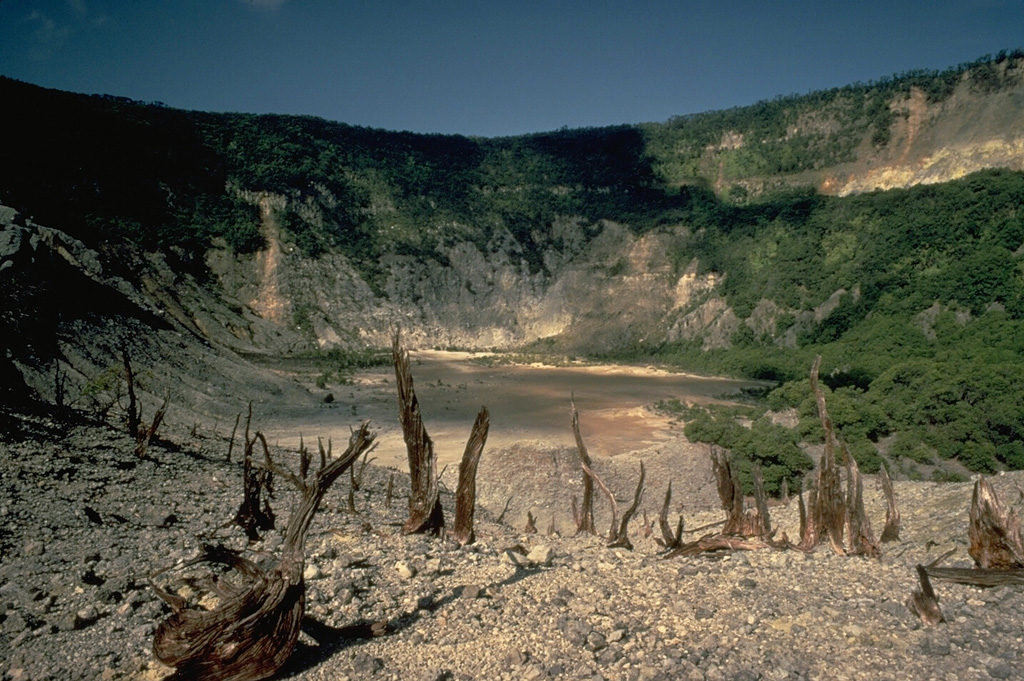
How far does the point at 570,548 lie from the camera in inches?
272

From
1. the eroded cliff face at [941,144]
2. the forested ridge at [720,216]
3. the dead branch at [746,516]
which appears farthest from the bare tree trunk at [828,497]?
the eroded cliff face at [941,144]

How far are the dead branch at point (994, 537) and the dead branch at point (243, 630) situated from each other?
18.2ft

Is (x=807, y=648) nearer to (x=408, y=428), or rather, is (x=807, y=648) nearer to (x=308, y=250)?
(x=408, y=428)

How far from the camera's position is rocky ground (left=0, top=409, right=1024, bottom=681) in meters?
3.80

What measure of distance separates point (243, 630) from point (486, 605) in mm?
1798

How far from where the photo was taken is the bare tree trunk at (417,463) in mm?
6074

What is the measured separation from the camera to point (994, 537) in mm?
5215

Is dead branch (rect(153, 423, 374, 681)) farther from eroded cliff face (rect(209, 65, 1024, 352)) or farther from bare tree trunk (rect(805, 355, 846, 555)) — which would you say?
eroded cliff face (rect(209, 65, 1024, 352))

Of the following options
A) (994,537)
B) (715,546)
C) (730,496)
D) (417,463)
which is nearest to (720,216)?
(730,496)

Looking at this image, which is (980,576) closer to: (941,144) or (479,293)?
(479,293)

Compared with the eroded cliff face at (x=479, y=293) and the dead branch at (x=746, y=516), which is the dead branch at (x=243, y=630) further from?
the eroded cliff face at (x=479, y=293)

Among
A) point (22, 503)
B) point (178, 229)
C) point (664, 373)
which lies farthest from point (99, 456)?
point (178, 229)

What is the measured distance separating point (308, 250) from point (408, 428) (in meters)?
57.9

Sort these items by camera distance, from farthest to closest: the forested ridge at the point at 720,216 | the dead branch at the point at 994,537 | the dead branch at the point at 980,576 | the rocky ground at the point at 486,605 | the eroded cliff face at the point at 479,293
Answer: the eroded cliff face at the point at 479,293 < the forested ridge at the point at 720,216 < the dead branch at the point at 994,537 < the dead branch at the point at 980,576 < the rocky ground at the point at 486,605
